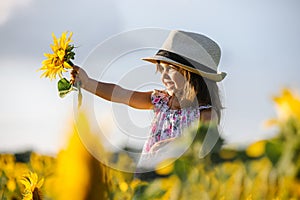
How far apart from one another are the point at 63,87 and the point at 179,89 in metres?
0.68

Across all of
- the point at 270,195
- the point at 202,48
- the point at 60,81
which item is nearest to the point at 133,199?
the point at 270,195

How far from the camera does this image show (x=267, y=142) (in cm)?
31

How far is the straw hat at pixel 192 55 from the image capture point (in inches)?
58.0

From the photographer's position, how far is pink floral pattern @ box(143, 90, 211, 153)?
1.55 m

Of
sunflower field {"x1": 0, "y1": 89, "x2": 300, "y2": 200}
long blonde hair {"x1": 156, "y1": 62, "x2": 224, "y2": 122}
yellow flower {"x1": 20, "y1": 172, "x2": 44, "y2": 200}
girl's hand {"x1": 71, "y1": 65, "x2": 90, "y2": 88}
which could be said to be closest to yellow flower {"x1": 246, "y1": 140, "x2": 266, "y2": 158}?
sunflower field {"x1": 0, "y1": 89, "x2": 300, "y2": 200}

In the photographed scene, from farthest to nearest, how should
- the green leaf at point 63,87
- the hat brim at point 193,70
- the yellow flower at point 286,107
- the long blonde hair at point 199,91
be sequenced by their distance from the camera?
the long blonde hair at point 199,91
the hat brim at point 193,70
the green leaf at point 63,87
the yellow flower at point 286,107

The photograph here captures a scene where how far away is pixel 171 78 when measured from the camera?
60.9 inches

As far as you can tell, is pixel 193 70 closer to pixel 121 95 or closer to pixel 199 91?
pixel 199 91

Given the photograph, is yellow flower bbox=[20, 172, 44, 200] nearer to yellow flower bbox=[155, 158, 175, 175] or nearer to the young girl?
yellow flower bbox=[155, 158, 175, 175]

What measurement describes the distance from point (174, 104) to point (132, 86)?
10.6 inches

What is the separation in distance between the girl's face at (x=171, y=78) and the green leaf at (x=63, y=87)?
1.97 ft

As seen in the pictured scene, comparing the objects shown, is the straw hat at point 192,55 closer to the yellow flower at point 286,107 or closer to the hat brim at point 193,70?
the hat brim at point 193,70

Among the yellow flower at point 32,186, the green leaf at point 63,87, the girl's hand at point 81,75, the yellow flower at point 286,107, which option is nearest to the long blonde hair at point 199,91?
the girl's hand at point 81,75

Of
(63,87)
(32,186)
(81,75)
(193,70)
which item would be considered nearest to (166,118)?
(193,70)
